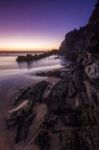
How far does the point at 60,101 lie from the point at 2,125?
4830mm

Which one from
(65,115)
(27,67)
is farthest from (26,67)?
(65,115)

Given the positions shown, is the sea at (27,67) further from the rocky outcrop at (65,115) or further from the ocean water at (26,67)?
the rocky outcrop at (65,115)

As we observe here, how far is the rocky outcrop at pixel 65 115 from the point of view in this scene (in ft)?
39.5

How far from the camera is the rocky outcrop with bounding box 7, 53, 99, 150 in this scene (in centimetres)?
1204

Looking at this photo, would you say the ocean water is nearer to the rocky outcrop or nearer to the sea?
the sea

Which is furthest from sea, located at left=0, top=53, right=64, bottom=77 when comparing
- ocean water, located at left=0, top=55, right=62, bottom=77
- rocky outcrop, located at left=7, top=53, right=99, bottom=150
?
rocky outcrop, located at left=7, top=53, right=99, bottom=150

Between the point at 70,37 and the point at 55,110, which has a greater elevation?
the point at 70,37

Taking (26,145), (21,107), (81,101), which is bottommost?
→ (26,145)

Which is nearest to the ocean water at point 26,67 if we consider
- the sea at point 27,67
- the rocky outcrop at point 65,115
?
the sea at point 27,67

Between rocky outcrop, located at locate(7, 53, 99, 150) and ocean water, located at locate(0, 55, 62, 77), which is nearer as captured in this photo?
rocky outcrop, located at locate(7, 53, 99, 150)

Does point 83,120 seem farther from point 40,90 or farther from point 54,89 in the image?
point 40,90

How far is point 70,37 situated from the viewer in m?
76.4

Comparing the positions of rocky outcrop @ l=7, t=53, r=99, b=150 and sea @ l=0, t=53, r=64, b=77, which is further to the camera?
sea @ l=0, t=53, r=64, b=77

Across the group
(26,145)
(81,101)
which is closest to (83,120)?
(81,101)
